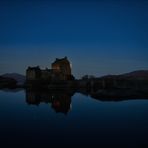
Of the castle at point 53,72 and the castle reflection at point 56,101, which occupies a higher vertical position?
the castle at point 53,72

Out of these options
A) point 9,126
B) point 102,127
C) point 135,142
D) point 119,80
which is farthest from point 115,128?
point 119,80

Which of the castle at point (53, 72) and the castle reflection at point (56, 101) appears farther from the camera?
the castle at point (53, 72)

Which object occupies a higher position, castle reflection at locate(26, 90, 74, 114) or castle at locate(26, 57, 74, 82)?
castle at locate(26, 57, 74, 82)

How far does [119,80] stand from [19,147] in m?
76.7

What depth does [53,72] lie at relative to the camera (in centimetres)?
11219

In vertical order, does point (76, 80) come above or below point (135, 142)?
above

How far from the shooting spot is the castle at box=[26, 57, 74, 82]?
111250 mm

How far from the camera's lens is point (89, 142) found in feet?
67.3

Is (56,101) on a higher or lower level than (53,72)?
lower

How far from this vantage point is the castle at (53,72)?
111m

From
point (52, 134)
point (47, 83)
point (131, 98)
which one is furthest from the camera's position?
point (47, 83)

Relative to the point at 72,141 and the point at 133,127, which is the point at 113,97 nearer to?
the point at 133,127

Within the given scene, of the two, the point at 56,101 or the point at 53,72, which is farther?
the point at 53,72

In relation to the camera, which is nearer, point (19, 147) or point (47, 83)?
point (19, 147)
